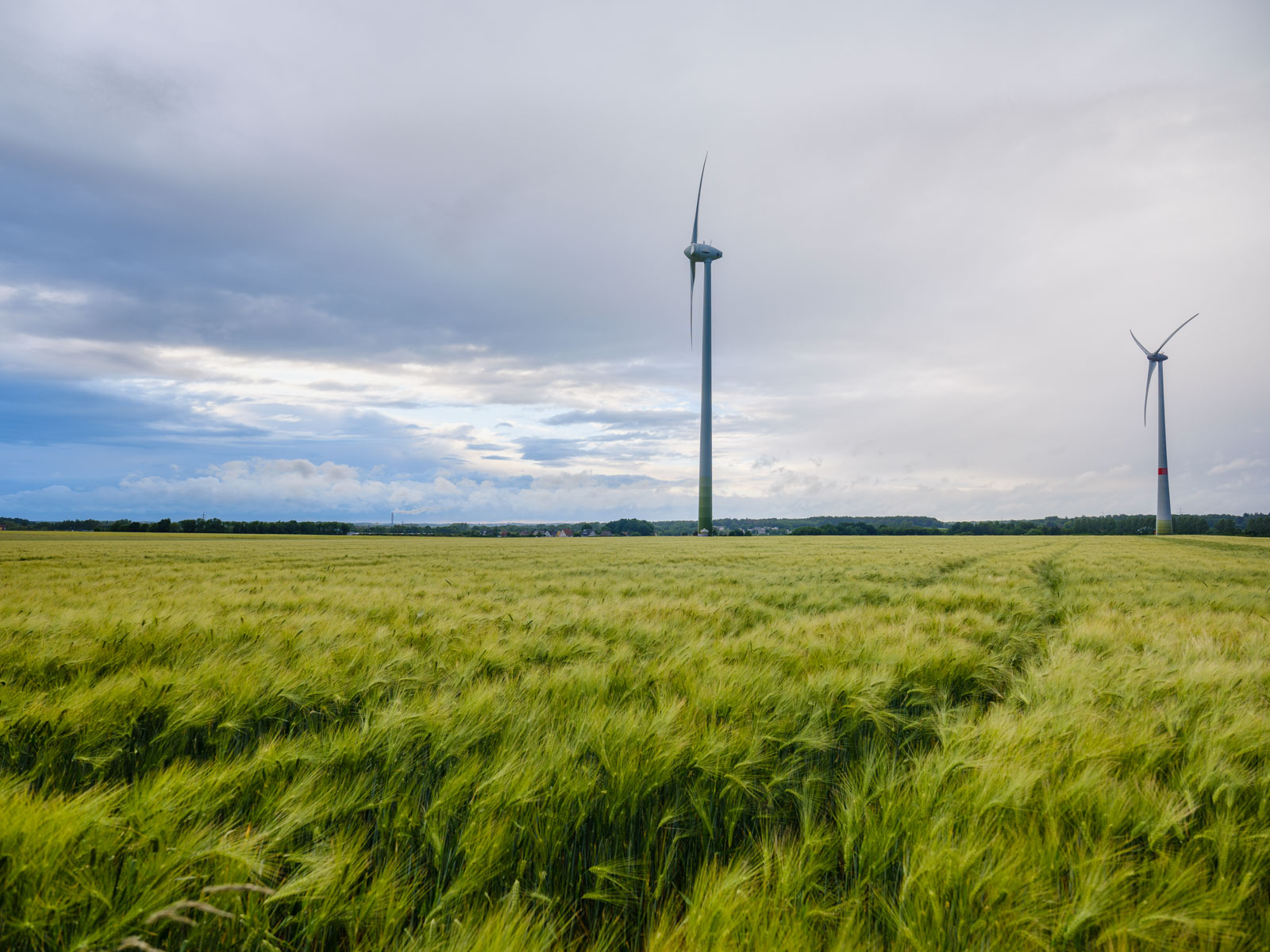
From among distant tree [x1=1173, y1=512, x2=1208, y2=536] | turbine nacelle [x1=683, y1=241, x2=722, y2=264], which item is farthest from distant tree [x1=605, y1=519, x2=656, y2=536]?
distant tree [x1=1173, y1=512, x2=1208, y2=536]

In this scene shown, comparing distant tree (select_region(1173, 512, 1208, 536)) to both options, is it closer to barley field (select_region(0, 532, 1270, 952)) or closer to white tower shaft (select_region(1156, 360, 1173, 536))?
white tower shaft (select_region(1156, 360, 1173, 536))

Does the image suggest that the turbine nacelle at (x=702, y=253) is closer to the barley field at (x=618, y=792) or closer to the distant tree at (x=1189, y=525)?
the barley field at (x=618, y=792)

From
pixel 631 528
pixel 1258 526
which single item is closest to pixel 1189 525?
pixel 1258 526

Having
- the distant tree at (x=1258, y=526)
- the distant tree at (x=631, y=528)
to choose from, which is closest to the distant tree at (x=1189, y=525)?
the distant tree at (x=1258, y=526)

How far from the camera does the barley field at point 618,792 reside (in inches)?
56.1

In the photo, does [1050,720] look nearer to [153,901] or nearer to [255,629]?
[153,901]

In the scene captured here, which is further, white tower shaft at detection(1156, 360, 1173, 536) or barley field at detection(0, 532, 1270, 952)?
white tower shaft at detection(1156, 360, 1173, 536)

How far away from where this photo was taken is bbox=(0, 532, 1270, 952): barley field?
1424 millimetres

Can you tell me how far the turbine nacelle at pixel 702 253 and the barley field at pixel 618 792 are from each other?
64.6 metres

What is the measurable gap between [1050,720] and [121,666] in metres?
5.53

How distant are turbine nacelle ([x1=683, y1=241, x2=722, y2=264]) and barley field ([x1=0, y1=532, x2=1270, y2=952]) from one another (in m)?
64.6

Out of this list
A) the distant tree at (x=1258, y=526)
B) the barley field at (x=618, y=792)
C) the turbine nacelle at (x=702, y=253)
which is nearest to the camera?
the barley field at (x=618, y=792)

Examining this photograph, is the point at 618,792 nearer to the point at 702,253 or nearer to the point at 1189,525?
the point at 702,253

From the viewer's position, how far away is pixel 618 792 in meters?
2.04
